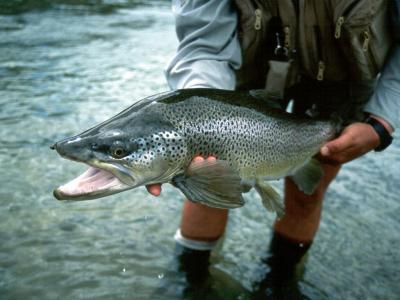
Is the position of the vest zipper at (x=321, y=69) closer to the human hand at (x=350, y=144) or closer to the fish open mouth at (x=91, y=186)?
the human hand at (x=350, y=144)

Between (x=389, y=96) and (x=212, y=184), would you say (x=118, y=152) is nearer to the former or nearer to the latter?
(x=212, y=184)

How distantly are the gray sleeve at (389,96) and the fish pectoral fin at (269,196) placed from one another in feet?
2.03

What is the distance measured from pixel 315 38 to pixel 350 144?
465mm

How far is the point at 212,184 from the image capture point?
1.74 meters

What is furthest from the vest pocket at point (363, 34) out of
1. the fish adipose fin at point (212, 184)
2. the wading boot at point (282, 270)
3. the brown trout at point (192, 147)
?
the wading boot at point (282, 270)

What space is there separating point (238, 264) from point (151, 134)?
1.47 m

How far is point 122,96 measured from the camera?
5496mm

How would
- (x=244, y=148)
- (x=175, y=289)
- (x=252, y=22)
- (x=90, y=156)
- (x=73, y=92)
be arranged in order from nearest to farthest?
(x=90, y=156) → (x=244, y=148) → (x=252, y=22) → (x=175, y=289) → (x=73, y=92)

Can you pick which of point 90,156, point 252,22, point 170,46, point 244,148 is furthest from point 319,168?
point 170,46

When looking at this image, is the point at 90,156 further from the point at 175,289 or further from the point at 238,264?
the point at 238,264

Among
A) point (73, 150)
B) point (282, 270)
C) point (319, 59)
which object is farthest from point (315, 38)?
point (282, 270)

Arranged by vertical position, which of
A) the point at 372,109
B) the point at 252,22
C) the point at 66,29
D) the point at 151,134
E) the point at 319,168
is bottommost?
the point at 66,29

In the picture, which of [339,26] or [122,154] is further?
[339,26]

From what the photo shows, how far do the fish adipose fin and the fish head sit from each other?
0.16ft
